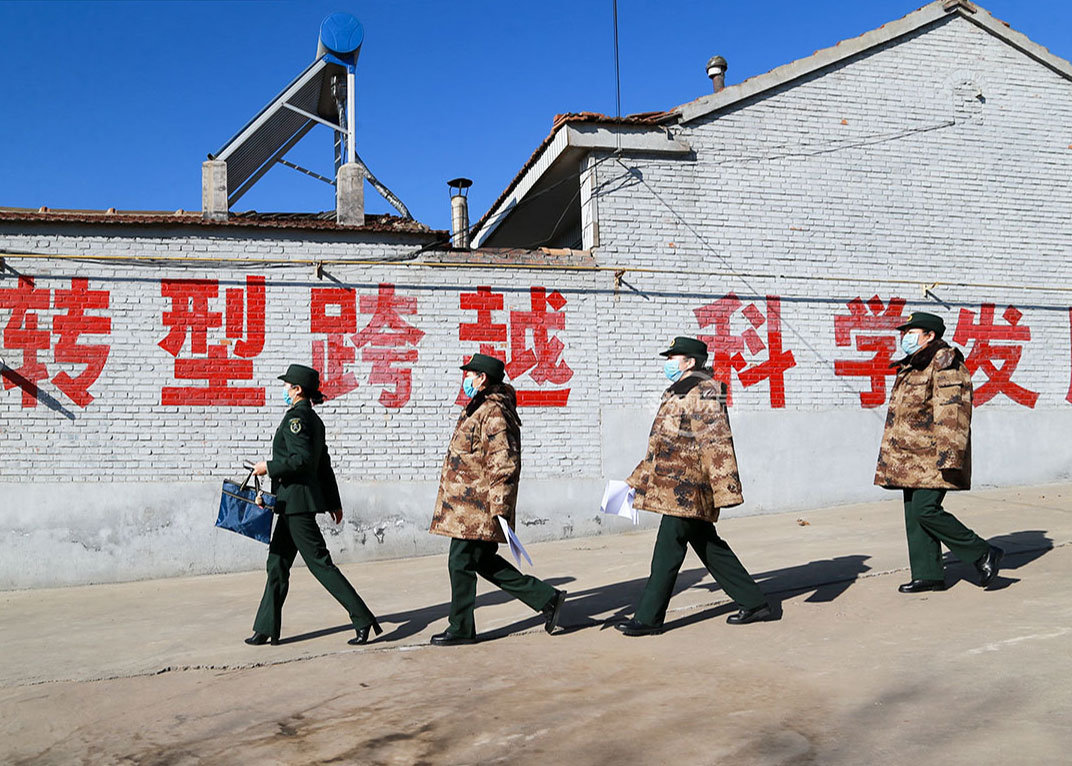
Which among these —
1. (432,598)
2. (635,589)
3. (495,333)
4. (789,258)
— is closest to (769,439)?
(789,258)

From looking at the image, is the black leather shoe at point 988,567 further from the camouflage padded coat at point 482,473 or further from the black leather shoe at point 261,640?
the black leather shoe at point 261,640

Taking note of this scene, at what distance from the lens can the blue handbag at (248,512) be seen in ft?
18.8

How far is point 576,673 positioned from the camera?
473 centimetres

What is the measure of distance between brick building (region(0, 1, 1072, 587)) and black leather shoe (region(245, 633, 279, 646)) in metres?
A: 3.43

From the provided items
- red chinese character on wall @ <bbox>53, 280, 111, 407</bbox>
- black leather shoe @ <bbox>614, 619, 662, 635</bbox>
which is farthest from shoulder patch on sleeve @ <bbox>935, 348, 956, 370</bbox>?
red chinese character on wall @ <bbox>53, 280, 111, 407</bbox>

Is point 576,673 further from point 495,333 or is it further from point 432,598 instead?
point 495,333

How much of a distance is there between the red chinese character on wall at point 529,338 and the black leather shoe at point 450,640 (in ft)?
14.8

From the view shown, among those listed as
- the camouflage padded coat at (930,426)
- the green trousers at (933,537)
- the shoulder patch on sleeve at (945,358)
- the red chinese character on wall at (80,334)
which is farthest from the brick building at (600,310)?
the shoulder patch on sleeve at (945,358)

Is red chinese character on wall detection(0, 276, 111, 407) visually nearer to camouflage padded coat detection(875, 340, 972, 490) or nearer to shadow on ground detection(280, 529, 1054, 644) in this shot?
shadow on ground detection(280, 529, 1054, 644)

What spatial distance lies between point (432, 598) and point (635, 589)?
159cm

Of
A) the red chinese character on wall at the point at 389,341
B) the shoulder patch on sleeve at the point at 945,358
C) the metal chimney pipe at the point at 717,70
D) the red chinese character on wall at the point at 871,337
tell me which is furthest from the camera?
the metal chimney pipe at the point at 717,70

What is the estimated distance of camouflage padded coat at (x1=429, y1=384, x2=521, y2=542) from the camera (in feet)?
17.8

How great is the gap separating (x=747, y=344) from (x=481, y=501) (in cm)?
596

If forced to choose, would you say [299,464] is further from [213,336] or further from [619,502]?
[213,336]
